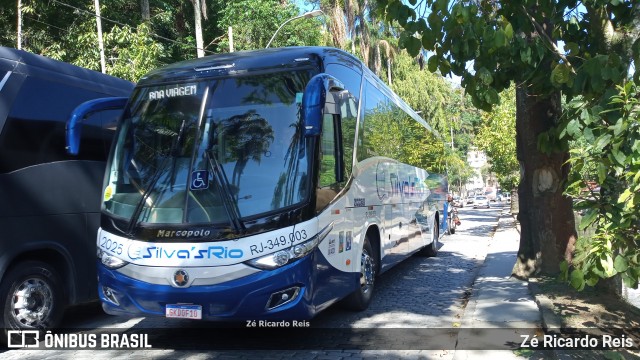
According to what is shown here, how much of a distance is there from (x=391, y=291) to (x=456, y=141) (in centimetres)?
5961

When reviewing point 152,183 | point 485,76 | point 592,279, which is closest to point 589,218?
point 592,279

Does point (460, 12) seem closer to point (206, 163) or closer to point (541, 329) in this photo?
point (206, 163)

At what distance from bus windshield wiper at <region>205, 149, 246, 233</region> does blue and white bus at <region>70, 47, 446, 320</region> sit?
0.03 feet

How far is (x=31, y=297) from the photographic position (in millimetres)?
6012

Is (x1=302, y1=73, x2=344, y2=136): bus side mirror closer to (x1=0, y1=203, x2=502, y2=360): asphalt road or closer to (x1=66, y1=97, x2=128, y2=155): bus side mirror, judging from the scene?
(x1=0, y1=203, x2=502, y2=360): asphalt road

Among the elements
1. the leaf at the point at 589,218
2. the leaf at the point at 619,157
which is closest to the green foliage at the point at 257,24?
the leaf at the point at 589,218

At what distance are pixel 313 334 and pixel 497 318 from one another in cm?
233

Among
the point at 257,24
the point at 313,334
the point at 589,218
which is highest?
the point at 257,24

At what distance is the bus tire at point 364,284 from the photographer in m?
7.09

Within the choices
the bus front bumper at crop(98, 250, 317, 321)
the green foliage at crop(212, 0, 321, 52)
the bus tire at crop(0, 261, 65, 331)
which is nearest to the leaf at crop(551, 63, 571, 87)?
the bus front bumper at crop(98, 250, 317, 321)

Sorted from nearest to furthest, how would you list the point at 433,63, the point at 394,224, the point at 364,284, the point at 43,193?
the point at 433,63
the point at 43,193
the point at 364,284
the point at 394,224

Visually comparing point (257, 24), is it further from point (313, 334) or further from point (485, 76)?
point (485, 76)

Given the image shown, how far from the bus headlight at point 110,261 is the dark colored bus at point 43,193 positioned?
951mm

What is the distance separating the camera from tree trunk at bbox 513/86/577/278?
8.09 m
